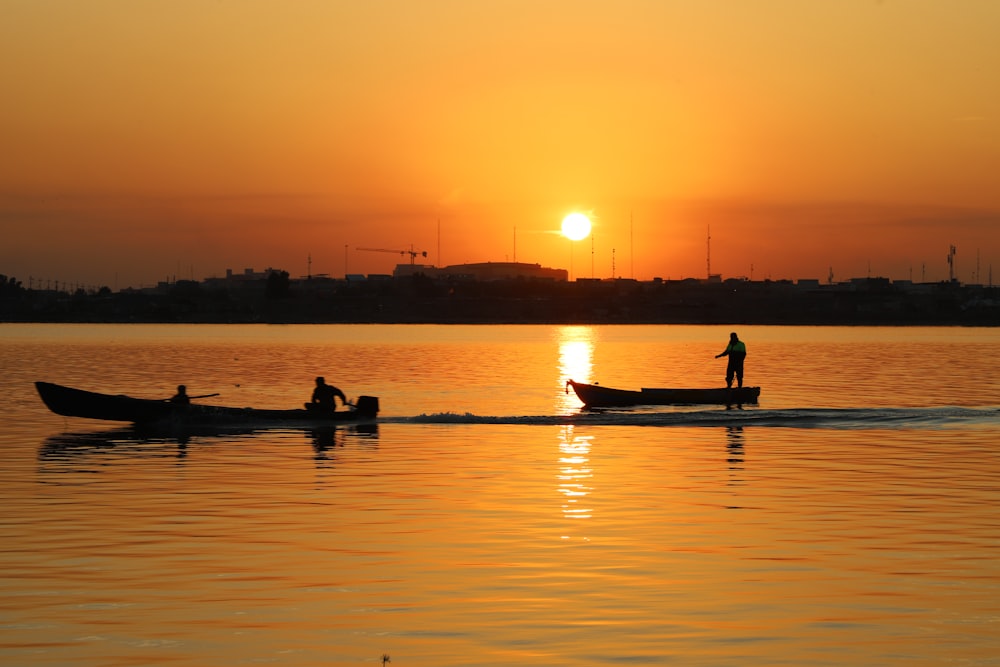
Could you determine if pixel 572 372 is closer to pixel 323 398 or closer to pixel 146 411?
pixel 323 398

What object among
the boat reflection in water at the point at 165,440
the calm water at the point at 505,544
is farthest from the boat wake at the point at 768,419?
the boat reflection in water at the point at 165,440

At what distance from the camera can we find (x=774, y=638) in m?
16.0

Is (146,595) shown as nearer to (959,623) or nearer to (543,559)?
(543,559)

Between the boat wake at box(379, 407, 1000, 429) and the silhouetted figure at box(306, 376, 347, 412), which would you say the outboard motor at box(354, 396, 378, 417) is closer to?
the silhouetted figure at box(306, 376, 347, 412)

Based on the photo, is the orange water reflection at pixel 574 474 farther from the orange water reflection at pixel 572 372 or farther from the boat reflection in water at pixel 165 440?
the orange water reflection at pixel 572 372

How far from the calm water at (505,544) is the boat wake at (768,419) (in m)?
0.46

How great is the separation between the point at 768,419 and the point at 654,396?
8293mm

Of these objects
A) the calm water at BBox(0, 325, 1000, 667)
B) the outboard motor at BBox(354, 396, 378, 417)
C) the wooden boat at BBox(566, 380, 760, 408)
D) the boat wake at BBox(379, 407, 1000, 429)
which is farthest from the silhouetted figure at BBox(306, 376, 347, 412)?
the wooden boat at BBox(566, 380, 760, 408)

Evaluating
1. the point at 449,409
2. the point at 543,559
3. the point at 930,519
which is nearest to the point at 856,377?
the point at 449,409

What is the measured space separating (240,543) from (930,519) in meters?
12.7

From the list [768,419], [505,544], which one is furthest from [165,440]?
[505,544]

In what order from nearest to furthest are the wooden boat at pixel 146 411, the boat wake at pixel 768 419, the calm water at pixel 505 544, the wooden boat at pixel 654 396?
the calm water at pixel 505 544 → the wooden boat at pixel 146 411 → the boat wake at pixel 768 419 → the wooden boat at pixel 654 396

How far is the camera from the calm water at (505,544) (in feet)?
51.9

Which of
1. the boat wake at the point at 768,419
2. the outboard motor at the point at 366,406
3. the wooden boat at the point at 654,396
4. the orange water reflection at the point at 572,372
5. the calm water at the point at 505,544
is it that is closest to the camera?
the calm water at the point at 505,544
